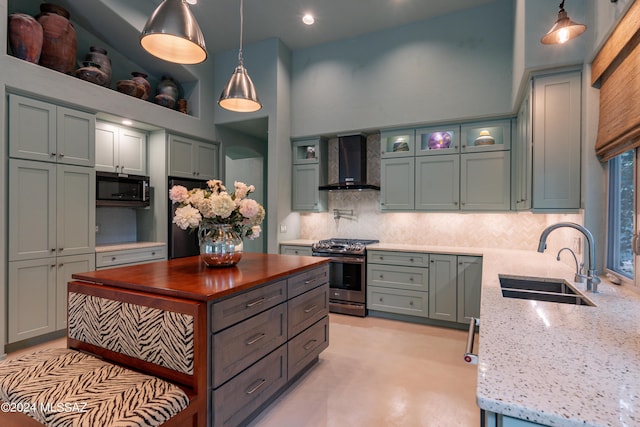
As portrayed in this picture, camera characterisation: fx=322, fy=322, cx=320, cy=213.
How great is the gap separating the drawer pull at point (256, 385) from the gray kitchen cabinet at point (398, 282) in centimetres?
228

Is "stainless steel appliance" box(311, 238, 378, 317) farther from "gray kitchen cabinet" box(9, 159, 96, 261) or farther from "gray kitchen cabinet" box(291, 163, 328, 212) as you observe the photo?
"gray kitchen cabinet" box(9, 159, 96, 261)

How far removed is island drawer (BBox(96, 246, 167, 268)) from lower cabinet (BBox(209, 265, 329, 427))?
2632mm

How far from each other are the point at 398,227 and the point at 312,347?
242 centimetres

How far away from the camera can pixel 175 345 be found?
5.27 ft

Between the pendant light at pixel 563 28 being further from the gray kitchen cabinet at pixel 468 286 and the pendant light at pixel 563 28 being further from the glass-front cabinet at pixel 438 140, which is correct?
the gray kitchen cabinet at pixel 468 286

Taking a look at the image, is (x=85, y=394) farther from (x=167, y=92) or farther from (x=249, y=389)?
(x=167, y=92)

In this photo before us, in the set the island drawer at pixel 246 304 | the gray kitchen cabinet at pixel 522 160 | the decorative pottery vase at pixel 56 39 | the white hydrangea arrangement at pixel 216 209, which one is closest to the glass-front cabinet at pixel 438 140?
the gray kitchen cabinet at pixel 522 160

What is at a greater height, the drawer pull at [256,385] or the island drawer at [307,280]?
the island drawer at [307,280]

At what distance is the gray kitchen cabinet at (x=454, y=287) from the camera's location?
357 centimetres

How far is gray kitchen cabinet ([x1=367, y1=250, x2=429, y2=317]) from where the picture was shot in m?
3.81

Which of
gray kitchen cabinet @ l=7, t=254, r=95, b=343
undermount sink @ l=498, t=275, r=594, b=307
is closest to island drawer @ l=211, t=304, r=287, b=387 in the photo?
undermount sink @ l=498, t=275, r=594, b=307

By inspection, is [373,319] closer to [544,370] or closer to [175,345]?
[175,345]

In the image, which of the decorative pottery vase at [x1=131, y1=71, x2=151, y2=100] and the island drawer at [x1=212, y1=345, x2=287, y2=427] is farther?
the decorative pottery vase at [x1=131, y1=71, x2=151, y2=100]

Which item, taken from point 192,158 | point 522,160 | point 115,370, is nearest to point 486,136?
point 522,160
